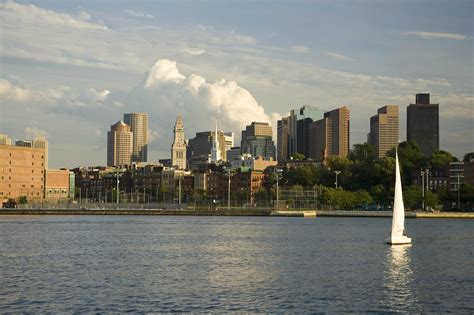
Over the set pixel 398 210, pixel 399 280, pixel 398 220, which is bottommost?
pixel 399 280

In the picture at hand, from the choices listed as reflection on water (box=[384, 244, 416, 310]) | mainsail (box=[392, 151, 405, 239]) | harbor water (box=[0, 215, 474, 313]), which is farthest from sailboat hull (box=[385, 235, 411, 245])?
reflection on water (box=[384, 244, 416, 310])

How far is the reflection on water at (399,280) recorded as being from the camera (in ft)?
148

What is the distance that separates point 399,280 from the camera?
54500mm

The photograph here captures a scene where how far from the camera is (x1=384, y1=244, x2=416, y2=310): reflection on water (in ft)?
148

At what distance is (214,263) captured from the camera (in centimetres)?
6431

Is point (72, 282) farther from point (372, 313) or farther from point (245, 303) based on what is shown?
point (372, 313)

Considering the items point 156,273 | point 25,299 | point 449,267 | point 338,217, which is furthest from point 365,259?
point 338,217

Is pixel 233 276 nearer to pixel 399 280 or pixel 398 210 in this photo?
pixel 399 280

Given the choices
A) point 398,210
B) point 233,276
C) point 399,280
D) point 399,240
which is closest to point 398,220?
point 398,210

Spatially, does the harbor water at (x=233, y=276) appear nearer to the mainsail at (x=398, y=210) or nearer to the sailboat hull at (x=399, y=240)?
the sailboat hull at (x=399, y=240)

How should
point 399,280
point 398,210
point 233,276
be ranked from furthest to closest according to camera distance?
point 398,210 → point 233,276 → point 399,280

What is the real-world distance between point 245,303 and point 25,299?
1202 cm

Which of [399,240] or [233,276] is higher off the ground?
[399,240]

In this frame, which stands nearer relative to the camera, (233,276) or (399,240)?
(233,276)
